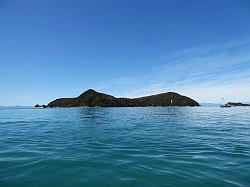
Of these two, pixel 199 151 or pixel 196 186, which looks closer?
pixel 196 186

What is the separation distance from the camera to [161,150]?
16.4 metres

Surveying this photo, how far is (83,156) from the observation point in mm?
14766

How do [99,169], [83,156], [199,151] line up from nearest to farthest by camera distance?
[99,169]
[83,156]
[199,151]

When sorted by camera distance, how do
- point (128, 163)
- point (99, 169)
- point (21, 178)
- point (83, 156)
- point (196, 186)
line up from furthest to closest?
point (83, 156), point (128, 163), point (99, 169), point (21, 178), point (196, 186)

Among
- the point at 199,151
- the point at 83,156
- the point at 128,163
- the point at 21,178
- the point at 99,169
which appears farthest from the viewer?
the point at 199,151

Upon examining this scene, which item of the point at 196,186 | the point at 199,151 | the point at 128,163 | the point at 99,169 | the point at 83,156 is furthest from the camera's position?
the point at 199,151

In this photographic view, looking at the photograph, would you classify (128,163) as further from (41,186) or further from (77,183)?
(41,186)

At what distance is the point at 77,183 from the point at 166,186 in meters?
4.02

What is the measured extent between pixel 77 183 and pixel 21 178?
9.57ft

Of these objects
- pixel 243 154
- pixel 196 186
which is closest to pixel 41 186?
pixel 196 186

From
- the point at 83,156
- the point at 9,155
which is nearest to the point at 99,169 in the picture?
the point at 83,156

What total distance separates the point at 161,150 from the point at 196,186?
693cm

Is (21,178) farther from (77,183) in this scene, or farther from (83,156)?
(83,156)

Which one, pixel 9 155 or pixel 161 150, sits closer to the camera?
pixel 9 155
